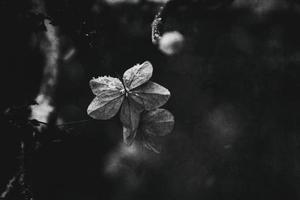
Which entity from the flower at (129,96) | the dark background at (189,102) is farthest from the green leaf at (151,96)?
the dark background at (189,102)

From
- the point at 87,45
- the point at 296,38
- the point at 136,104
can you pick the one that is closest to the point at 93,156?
the point at 136,104

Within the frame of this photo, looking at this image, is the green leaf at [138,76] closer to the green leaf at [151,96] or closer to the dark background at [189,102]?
the green leaf at [151,96]

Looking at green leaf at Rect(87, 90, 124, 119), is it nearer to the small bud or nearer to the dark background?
the dark background

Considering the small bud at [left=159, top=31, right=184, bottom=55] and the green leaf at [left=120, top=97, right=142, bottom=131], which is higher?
the small bud at [left=159, top=31, right=184, bottom=55]

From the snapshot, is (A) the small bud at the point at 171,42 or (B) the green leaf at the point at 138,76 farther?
(A) the small bud at the point at 171,42

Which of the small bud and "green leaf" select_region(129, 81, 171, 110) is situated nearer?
"green leaf" select_region(129, 81, 171, 110)

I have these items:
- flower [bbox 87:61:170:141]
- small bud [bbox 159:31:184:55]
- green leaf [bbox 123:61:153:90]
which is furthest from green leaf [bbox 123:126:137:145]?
small bud [bbox 159:31:184:55]
